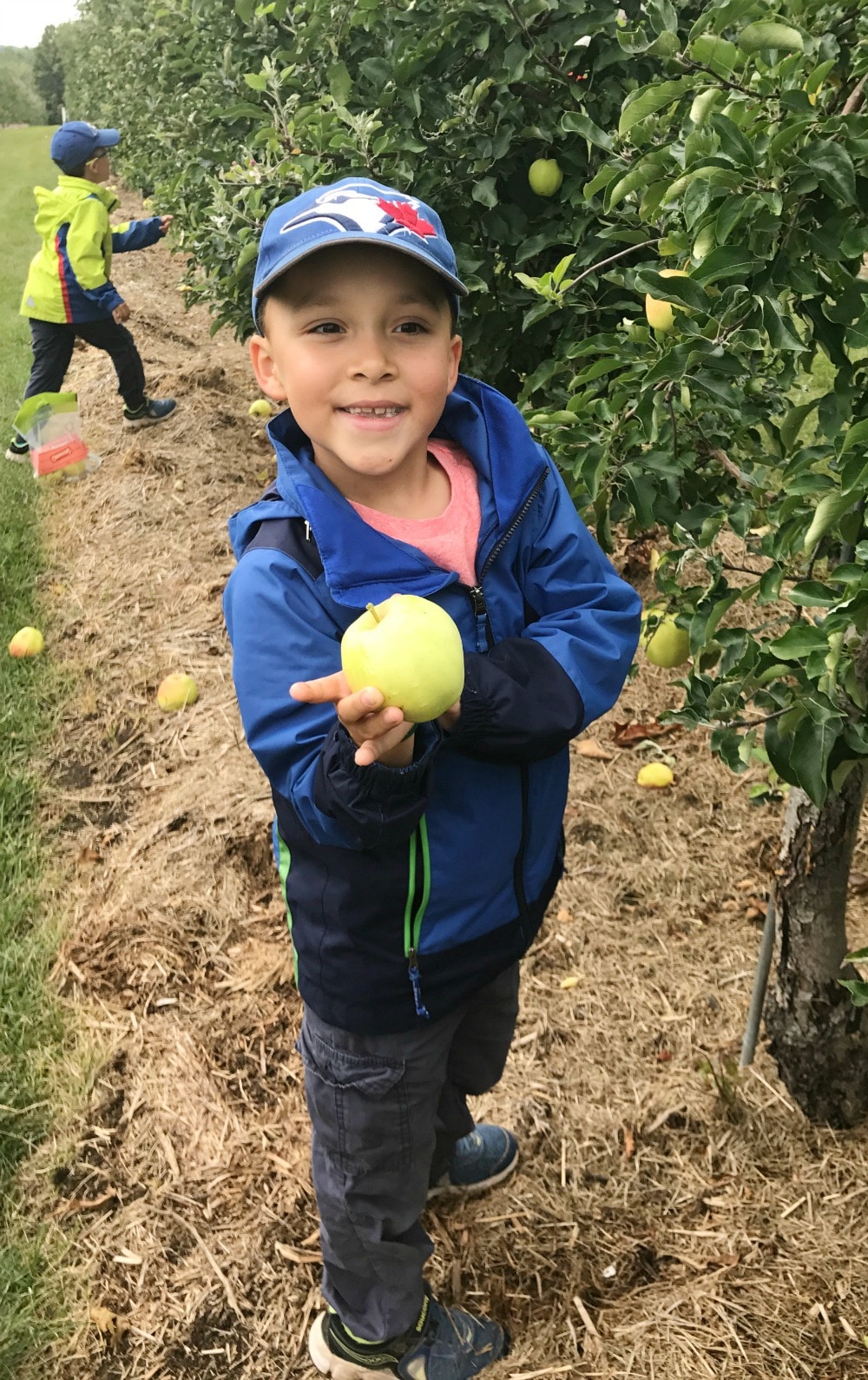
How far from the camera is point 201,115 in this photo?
6410mm

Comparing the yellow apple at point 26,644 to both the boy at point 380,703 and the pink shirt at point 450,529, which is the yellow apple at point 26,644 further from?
the pink shirt at point 450,529

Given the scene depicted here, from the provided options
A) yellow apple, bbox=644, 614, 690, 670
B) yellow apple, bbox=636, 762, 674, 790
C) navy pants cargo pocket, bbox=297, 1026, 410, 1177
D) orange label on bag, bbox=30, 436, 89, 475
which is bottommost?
orange label on bag, bbox=30, 436, 89, 475

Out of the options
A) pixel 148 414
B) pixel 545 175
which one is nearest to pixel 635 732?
pixel 545 175

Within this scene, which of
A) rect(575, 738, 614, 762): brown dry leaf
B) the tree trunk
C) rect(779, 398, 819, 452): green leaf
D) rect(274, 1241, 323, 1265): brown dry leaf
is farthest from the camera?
rect(575, 738, 614, 762): brown dry leaf

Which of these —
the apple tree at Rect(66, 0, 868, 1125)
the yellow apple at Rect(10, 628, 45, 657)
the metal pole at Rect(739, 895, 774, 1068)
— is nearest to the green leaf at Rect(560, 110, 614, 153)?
the apple tree at Rect(66, 0, 868, 1125)

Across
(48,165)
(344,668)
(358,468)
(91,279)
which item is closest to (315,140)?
(358,468)

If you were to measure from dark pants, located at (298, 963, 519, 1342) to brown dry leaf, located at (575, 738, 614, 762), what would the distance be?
1763 millimetres

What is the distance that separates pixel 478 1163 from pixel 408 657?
158 cm

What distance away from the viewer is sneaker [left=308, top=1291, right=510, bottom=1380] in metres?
1.90

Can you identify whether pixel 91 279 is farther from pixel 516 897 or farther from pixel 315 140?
pixel 516 897

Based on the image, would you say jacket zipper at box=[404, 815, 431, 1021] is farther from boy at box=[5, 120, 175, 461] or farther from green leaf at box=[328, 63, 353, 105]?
boy at box=[5, 120, 175, 461]

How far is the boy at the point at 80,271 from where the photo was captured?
6.24m

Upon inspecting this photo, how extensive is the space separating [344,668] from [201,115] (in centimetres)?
640

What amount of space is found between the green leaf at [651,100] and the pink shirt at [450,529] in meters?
0.61
